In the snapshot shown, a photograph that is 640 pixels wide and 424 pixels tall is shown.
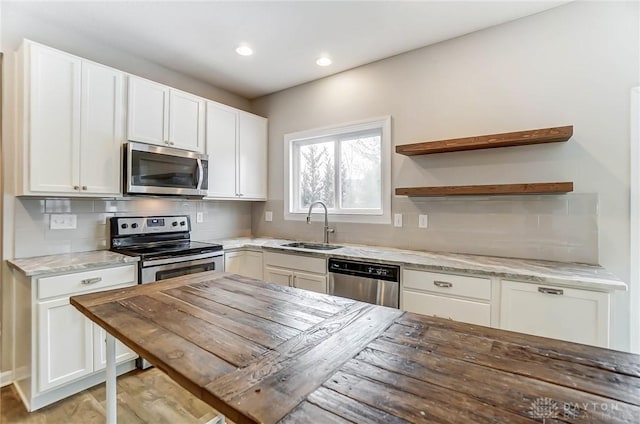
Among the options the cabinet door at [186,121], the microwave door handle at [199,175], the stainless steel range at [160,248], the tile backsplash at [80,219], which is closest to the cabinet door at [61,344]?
the stainless steel range at [160,248]

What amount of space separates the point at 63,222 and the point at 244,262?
4.97 ft

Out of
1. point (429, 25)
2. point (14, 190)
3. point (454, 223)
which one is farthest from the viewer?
point (454, 223)

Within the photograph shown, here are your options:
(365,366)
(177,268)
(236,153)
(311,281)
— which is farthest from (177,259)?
(365,366)

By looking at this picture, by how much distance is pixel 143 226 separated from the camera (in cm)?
281

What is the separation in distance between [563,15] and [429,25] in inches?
35.3

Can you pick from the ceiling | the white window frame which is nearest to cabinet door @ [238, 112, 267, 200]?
the white window frame

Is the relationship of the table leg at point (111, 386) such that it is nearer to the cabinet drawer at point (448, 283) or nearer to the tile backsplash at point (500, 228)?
the cabinet drawer at point (448, 283)

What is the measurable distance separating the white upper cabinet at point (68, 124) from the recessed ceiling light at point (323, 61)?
1.72 m

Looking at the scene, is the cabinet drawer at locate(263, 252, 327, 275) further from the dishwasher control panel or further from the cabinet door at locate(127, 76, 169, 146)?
the cabinet door at locate(127, 76, 169, 146)

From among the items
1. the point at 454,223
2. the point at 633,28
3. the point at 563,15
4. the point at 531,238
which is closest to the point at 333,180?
the point at 454,223

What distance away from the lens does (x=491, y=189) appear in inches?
87.1

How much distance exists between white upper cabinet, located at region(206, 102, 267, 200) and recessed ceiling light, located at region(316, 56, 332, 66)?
3.46ft

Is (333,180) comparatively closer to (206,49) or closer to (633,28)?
(206,49)

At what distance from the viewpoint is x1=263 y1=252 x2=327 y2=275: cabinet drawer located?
104 inches
